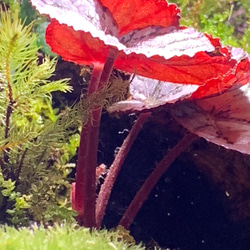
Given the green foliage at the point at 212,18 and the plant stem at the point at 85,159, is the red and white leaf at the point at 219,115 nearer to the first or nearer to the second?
the plant stem at the point at 85,159

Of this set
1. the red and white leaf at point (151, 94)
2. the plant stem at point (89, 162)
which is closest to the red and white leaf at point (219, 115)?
the red and white leaf at point (151, 94)

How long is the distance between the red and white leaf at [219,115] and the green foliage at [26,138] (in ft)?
0.94

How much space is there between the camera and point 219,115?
1.01 meters

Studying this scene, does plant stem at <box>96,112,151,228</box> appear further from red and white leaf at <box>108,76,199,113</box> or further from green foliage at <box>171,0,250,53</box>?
green foliage at <box>171,0,250,53</box>

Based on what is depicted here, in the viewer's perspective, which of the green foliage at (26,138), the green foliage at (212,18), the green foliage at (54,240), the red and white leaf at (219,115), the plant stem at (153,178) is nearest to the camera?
the green foliage at (54,240)

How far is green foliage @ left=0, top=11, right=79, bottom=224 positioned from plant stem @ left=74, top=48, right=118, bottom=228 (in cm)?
5

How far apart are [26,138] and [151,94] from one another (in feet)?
1.24

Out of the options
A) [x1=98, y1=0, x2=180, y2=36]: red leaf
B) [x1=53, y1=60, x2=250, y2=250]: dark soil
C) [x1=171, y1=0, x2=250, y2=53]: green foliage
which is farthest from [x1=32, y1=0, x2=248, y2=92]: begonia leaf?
[x1=171, y1=0, x2=250, y2=53]: green foliage

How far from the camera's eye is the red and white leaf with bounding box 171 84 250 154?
96 centimetres

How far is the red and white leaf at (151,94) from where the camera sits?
973 millimetres

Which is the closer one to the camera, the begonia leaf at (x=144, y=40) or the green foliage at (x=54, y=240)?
the green foliage at (x=54, y=240)

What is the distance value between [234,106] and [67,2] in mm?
482

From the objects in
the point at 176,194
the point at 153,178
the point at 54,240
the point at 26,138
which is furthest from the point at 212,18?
the point at 54,240

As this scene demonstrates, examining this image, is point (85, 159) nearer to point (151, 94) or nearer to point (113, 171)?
point (113, 171)
